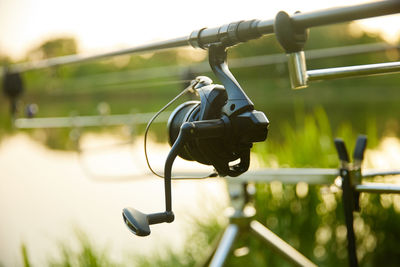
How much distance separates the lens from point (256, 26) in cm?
60

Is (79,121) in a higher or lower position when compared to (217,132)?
lower

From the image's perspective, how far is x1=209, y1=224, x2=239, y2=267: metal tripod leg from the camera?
3.40 feet

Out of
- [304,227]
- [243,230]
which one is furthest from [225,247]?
[304,227]

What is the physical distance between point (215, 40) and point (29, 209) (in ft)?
12.8

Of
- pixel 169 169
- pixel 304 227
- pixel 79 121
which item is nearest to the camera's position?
pixel 169 169

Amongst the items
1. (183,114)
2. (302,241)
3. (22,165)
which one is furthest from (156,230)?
(22,165)

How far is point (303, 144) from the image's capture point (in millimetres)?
2320

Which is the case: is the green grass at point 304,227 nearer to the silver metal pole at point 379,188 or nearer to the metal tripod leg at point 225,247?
the metal tripod leg at point 225,247

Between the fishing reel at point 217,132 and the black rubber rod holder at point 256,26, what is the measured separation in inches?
1.1

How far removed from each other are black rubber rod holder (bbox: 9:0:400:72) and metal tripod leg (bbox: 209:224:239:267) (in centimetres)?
47

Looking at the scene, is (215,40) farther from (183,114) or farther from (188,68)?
(188,68)

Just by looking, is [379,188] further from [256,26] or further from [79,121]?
[79,121]

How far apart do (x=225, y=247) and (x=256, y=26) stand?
0.61m

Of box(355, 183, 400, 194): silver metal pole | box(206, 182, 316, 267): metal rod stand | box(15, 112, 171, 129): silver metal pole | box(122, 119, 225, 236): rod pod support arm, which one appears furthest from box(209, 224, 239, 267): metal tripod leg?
box(15, 112, 171, 129): silver metal pole
